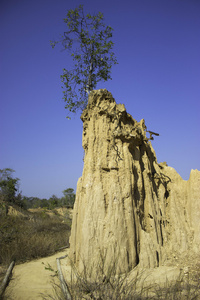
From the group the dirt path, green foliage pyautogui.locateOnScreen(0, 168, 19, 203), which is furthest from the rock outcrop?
green foliage pyautogui.locateOnScreen(0, 168, 19, 203)

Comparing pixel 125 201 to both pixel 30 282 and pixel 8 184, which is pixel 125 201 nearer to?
pixel 30 282

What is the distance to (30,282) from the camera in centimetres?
502

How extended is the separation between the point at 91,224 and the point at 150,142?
12.7ft

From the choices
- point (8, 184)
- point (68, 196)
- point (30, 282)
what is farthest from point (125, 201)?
point (68, 196)

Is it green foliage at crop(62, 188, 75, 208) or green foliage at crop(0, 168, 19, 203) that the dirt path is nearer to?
green foliage at crop(0, 168, 19, 203)

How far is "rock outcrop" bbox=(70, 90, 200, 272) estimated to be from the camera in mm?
4793

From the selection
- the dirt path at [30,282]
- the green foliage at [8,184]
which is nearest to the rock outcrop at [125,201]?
the dirt path at [30,282]

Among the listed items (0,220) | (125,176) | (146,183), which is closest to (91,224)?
(125,176)

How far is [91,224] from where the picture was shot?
497 cm

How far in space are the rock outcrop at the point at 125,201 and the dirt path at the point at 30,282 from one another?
2.84ft

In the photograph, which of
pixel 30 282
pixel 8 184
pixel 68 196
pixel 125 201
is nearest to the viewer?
pixel 30 282

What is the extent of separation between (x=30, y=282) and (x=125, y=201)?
10.3ft

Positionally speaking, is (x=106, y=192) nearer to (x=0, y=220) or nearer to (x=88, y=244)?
(x=88, y=244)

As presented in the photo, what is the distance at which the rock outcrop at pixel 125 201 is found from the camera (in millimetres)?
4793
